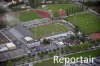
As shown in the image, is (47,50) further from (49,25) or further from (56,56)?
(49,25)

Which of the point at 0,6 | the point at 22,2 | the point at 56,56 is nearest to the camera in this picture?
the point at 56,56

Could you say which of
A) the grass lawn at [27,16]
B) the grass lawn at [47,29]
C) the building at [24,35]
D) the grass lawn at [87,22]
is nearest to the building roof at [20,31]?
the building at [24,35]

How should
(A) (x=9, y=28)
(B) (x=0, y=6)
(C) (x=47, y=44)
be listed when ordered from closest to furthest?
(C) (x=47, y=44) → (A) (x=9, y=28) → (B) (x=0, y=6)

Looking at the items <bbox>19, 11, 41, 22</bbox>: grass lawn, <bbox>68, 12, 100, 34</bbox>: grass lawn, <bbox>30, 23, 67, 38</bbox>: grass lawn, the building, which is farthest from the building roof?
<bbox>68, 12, 100, 34</bbox>: grass lawn

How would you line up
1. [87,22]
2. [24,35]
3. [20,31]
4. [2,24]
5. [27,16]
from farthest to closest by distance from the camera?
1. [27,16]
2. [87,22]
3. [2,24]
4. [20,31]
5. [24,35]

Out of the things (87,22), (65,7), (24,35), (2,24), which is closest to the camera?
(24,35)

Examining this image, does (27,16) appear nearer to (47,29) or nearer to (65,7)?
(47,29)

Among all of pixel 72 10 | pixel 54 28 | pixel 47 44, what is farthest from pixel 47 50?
pixel 72 10

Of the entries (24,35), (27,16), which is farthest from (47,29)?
(27,16)
